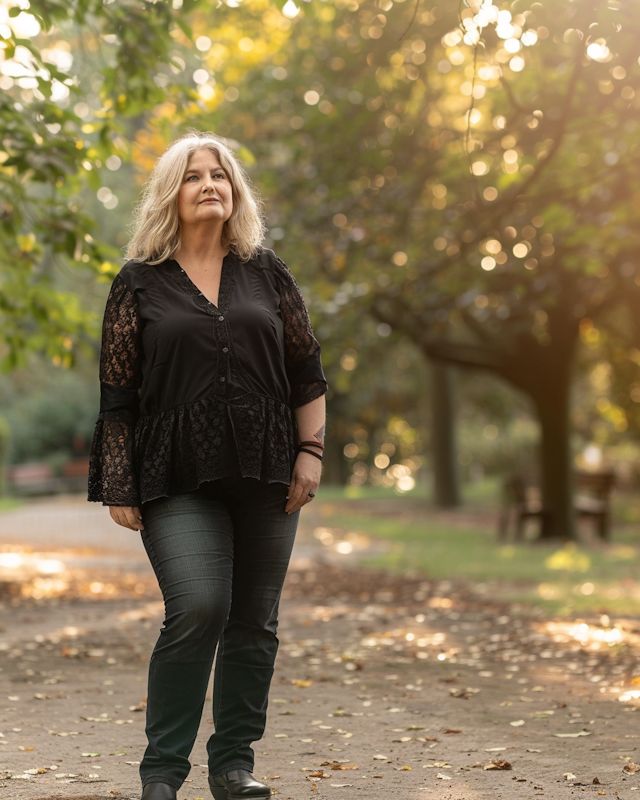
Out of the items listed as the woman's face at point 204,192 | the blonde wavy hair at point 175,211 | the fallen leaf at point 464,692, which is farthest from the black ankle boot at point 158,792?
the fallen leaf at point 464,692

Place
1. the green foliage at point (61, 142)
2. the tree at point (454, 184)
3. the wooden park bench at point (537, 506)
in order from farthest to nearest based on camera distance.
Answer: the wooden park bench at point (537, 506)
the tree at point (454, 184)
the green foliage at point (61, 142)

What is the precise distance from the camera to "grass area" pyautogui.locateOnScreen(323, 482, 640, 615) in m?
10.8

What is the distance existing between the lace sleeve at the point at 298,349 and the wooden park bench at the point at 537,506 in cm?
1357

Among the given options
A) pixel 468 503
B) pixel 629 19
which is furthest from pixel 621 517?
pixel 629 19

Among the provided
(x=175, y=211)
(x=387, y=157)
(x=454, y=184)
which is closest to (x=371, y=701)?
(x=175, y=211)

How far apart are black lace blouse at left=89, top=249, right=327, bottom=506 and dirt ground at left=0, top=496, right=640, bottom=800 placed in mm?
1208

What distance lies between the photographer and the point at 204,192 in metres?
3.82

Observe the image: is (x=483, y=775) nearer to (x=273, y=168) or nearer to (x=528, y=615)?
(x=528, y=615)

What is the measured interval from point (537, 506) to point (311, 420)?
1430cm

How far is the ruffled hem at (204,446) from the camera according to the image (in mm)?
3615

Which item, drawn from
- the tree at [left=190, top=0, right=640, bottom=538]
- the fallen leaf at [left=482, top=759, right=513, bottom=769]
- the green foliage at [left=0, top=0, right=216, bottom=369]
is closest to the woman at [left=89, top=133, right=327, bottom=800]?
the fallen leaf at [left=482, top=759, right=513, bottom=769]

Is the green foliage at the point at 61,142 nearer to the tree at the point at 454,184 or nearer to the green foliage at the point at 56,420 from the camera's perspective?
the tree at the point at 454,184

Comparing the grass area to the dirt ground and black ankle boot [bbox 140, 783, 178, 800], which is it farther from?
black ankle boot [bbox 140, 783, 178, 800]

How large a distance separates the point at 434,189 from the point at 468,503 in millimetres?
9981
